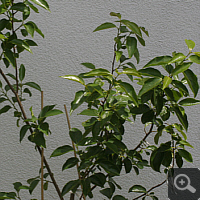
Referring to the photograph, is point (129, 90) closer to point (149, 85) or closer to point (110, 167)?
point (149, 85)

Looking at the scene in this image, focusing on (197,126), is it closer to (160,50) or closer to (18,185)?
(160,50)

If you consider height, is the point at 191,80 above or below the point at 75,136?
above

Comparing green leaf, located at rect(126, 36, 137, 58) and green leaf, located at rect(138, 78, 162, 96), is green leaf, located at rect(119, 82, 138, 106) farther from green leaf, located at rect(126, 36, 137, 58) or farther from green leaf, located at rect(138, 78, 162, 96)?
green leaf, located at rect(126, 36, 137, 58)

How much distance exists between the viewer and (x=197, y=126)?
1.60 m

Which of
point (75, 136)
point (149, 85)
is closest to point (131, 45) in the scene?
point (149, 85)

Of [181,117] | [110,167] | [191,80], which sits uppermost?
[191,80]

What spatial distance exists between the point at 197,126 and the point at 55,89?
0.88 meters

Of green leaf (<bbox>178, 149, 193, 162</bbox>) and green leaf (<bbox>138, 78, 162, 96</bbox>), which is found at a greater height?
green leaf (<bbox>138, 78, 162, 96</bbox>)

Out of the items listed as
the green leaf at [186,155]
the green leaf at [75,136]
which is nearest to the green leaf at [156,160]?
the green leaf at [186,155]

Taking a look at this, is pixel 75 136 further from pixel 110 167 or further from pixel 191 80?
pixel 191 80

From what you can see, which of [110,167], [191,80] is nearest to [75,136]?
[110,167]

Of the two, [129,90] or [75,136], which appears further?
[75,136]

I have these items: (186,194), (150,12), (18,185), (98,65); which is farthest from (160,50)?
(18,185)

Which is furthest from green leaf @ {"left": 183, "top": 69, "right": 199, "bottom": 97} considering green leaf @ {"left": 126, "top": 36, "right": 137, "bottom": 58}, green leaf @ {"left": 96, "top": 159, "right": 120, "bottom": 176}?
green leaf @ {"left": 96, "top": 159, "right": 120, "bottom": 176}
